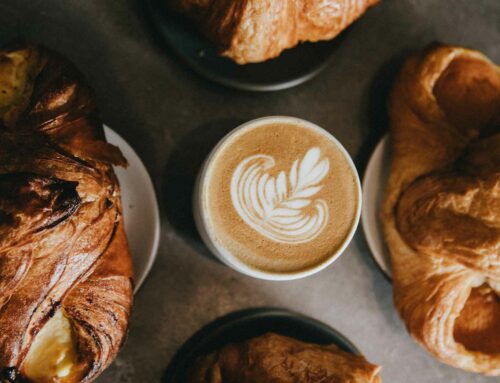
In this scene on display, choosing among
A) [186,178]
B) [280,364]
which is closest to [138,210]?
[186,178]

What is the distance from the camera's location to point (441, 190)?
1290 millimetres

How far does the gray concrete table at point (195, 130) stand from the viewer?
142cm

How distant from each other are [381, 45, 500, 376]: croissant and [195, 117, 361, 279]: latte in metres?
0.20

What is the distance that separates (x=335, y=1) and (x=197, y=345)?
878mm

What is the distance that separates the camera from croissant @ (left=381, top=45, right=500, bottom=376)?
4.27 feet

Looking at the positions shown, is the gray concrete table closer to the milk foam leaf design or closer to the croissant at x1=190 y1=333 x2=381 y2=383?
the croissant at x1=190 y1=333 x2=381 y2=383

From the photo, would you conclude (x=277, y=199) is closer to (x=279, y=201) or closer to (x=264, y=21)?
(x=279, y=201)

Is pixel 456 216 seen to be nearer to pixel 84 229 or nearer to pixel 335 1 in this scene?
pixel 335 1

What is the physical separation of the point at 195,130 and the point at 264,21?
0.35 m

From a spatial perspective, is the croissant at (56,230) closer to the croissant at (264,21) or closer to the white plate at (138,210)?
the white plate at (138,210)

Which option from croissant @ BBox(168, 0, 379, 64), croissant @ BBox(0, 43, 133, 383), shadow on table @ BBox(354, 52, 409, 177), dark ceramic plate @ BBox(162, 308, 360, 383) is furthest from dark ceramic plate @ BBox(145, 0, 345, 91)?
dark ceramic plate @ BBox(162, 308, 360, 383)

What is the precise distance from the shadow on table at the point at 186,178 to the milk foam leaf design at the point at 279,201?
10.9 inches

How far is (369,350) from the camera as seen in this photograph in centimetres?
151

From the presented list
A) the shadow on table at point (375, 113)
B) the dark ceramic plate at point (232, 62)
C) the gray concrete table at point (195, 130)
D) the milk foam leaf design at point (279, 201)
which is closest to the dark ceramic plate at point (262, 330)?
the gray concrete table at point (195, 130)
